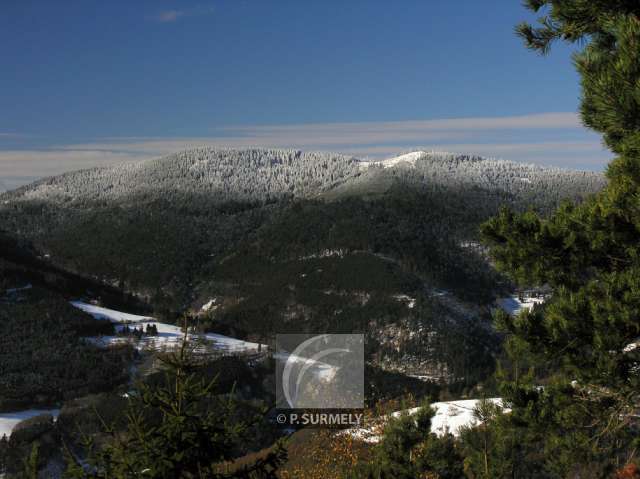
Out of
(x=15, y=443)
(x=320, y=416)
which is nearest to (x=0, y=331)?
(x=15, y=443)

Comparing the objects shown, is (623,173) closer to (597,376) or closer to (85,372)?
(597,376)

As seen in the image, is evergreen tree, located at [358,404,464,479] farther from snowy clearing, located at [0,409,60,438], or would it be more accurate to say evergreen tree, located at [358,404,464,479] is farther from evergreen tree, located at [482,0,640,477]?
snowy clearing, located at [0,409,60,438]

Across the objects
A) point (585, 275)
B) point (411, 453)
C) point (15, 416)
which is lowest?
point (15, 416)

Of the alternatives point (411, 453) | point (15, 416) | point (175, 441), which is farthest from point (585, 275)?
point (15, 416)

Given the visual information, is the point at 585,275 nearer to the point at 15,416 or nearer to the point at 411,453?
the point at 411,453

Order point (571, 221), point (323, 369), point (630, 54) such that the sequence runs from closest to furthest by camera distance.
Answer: point (630, 54) < point (571, 221) < point (323, 369)

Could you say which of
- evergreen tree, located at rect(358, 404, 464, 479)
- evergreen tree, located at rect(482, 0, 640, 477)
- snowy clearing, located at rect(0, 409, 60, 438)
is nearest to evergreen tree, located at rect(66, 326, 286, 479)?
evergreen tree, located at rect(482, 0, 640, 477)

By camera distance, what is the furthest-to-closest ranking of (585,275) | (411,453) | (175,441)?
(411,453) < (585,275) < (175,441)
